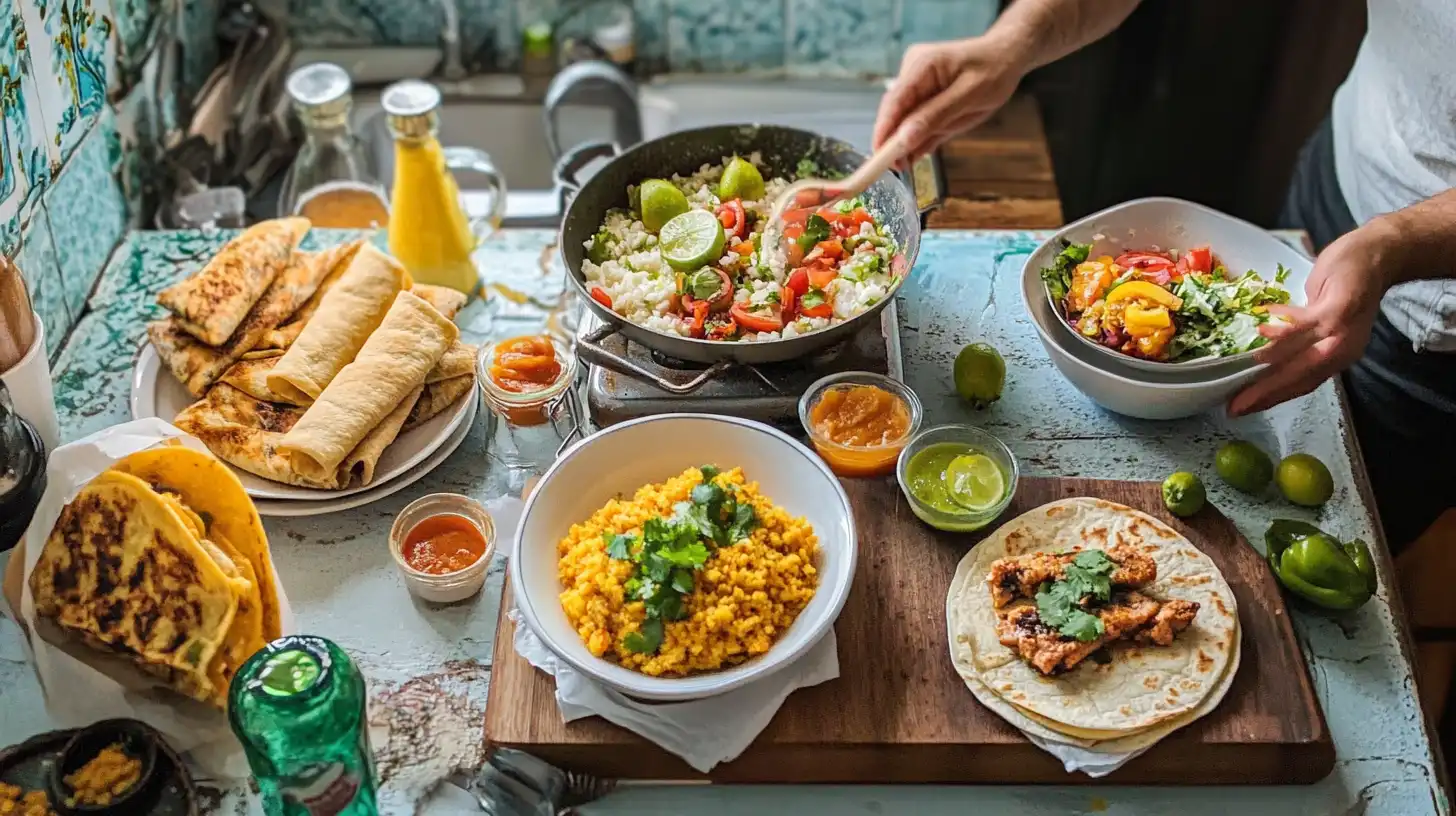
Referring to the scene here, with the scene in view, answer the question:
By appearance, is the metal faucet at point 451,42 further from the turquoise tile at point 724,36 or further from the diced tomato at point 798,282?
the diced tomato at point 798,282

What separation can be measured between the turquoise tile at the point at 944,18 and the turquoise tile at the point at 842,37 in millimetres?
34

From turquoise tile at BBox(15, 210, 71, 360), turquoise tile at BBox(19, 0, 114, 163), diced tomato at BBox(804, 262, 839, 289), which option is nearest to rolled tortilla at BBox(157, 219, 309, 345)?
turquoise tile at BBox(15, 210, 71, 360)

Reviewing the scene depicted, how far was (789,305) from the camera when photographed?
2.04 metres

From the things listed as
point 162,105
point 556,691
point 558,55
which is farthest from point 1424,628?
point 162,105

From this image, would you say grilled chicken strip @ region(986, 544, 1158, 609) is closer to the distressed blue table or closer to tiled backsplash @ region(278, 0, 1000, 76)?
the distressed blue table

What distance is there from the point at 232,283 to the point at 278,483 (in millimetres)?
406

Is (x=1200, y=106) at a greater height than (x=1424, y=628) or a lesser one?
greater

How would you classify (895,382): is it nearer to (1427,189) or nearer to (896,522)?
(896,522)

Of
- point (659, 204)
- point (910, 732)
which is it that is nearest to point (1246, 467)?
point (910, 732)

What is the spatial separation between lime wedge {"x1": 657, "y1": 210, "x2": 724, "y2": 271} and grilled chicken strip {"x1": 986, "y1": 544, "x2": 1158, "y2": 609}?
28.4 inches

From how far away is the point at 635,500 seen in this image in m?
1.81

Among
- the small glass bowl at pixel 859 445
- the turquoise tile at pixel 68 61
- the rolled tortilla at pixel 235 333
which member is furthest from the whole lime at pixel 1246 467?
the turquoise tile at pixel 68 61

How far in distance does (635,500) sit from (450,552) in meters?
0.30

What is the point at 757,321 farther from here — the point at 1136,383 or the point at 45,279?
the point at 45,279
